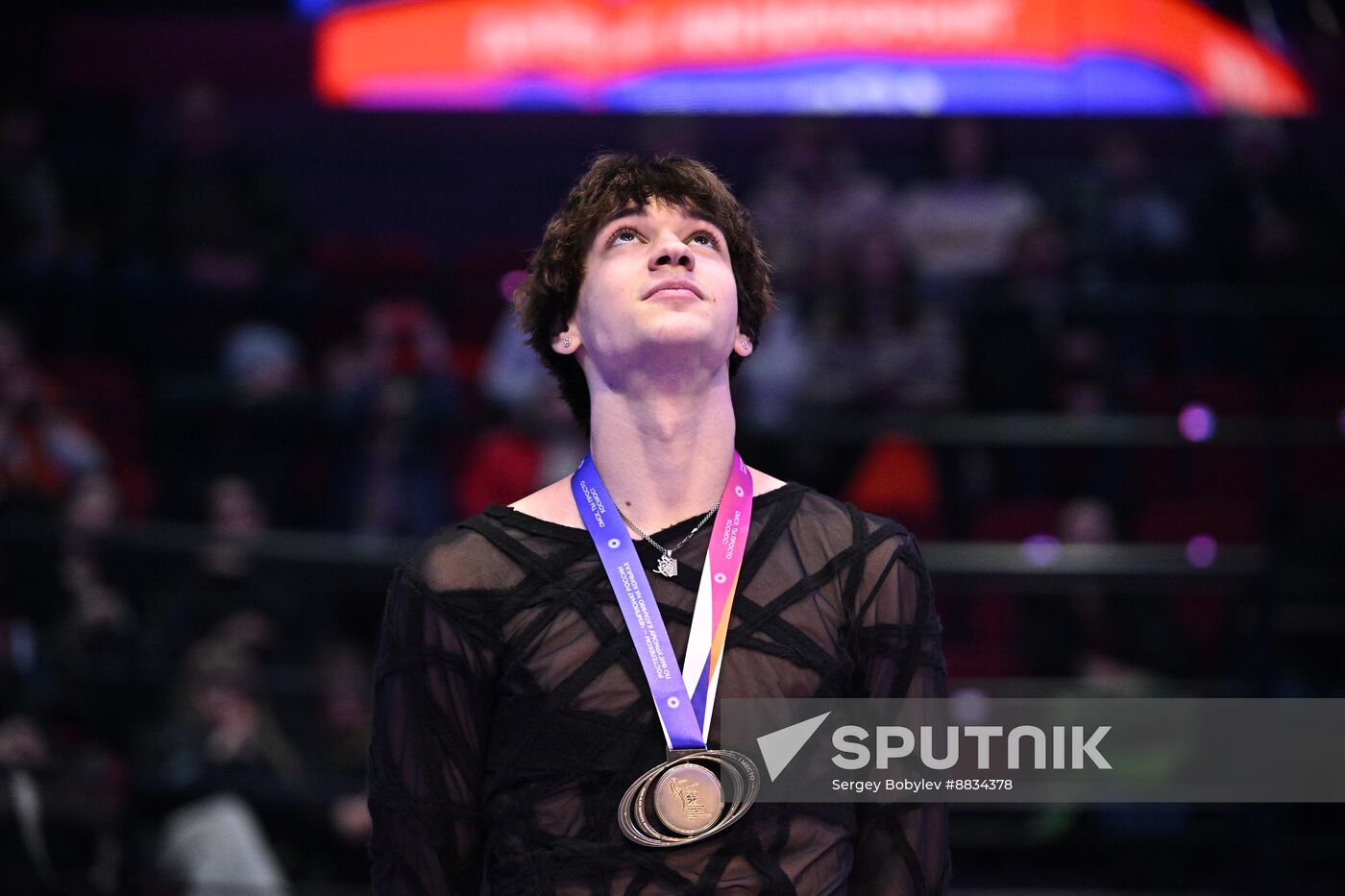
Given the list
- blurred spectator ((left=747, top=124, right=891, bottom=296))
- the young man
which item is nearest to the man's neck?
the young man

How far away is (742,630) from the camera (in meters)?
1.99

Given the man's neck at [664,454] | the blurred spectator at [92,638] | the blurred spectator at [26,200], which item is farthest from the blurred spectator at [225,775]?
the man's neck at [664,454]

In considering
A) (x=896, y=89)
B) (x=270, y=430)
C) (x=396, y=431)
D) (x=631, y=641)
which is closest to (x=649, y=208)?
(x=631, y=641)

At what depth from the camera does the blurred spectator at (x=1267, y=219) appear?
6.81m

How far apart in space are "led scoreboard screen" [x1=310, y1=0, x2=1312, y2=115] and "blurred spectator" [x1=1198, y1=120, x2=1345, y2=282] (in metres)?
0.29

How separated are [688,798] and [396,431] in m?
4.21

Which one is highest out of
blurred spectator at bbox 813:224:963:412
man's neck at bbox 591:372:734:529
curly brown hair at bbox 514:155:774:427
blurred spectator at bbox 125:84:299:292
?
blurred spectator at bbox 125:84:299:292

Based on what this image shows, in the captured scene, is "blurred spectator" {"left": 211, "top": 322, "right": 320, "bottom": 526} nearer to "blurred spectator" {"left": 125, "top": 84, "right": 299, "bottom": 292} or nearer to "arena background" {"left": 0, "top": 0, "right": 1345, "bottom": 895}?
"arena background" {"left": 0, "top": 0, "right": 1345, "bottom": 895}

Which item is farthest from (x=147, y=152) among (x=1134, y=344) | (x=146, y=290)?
(x=1134, y=344)

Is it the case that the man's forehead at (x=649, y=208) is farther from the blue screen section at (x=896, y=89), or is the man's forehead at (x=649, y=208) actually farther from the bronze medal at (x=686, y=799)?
the blue screen section at (x=896, y=89)

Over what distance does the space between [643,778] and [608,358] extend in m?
0.55

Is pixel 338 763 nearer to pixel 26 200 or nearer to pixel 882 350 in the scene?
pixel 882 350

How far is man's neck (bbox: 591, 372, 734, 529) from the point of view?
6.91ft

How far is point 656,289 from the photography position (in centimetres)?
207
